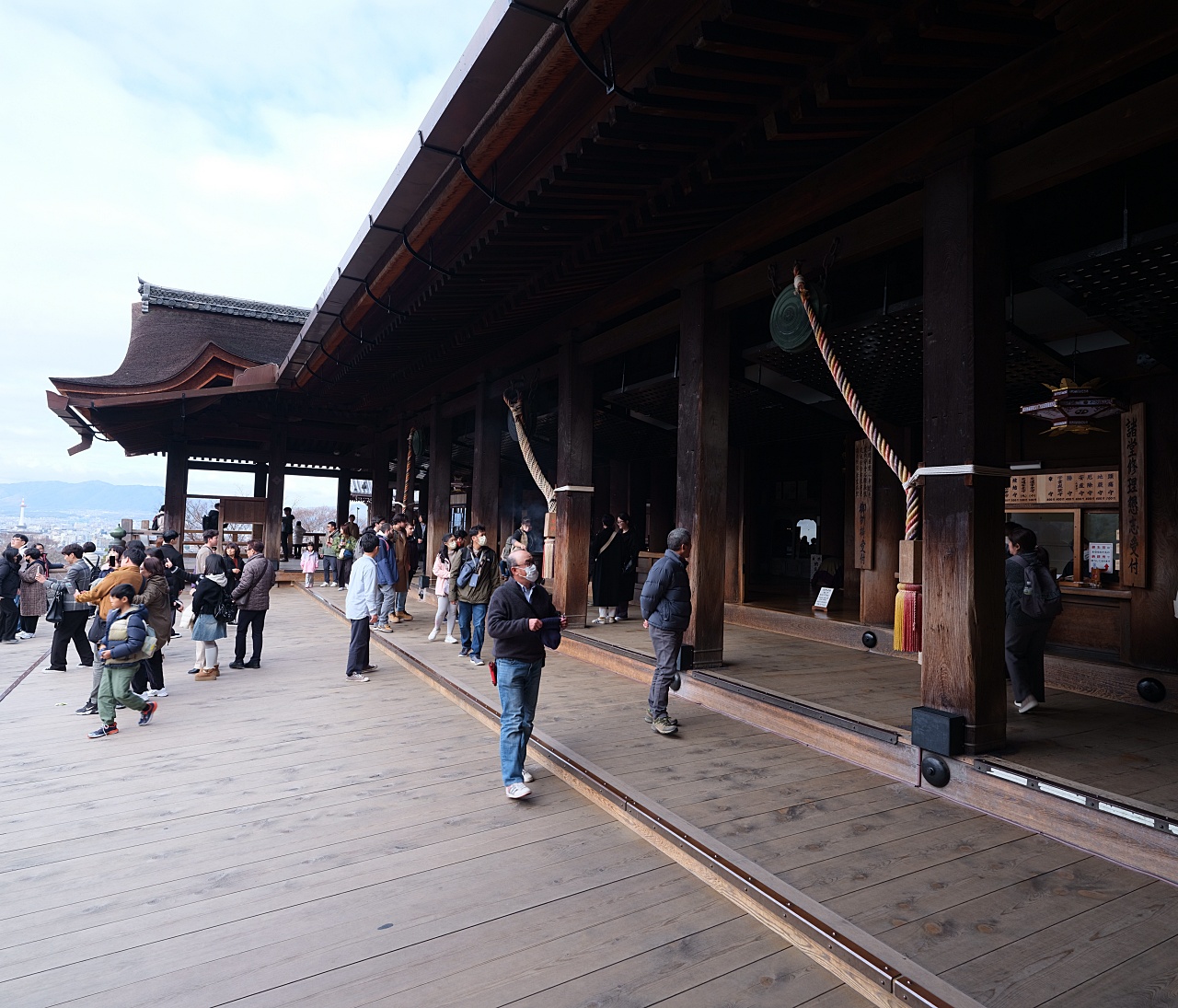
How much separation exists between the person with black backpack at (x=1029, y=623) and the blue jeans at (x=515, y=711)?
3.40 meters

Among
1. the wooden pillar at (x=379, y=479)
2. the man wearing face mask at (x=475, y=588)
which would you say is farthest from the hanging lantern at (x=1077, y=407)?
the wooden pillar at (x=379, y=479)

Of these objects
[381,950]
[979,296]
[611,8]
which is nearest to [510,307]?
[611,8]

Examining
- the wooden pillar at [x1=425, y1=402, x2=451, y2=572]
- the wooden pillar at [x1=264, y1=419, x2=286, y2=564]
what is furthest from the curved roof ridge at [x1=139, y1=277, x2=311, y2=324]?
the wooden pillar at [x1=425, y1=402, x2=451, y2=572]

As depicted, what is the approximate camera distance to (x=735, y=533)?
10312 mm

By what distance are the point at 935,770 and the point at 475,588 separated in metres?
4.77

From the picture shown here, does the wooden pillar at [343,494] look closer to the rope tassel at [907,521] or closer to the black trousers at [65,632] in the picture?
the black trousers at [65,632]

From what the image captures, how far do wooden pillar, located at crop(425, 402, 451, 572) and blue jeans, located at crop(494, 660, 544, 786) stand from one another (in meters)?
8.34

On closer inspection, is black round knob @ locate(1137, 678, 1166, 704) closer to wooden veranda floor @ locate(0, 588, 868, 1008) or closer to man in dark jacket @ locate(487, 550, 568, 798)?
wooden veranda floor @ locate(0, 588, 868, 1008)

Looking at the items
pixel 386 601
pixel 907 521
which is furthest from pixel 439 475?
pixel 907 521

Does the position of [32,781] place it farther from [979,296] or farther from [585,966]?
[979,296]

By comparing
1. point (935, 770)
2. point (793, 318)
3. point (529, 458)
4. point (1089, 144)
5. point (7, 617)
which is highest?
point (1089, 144)

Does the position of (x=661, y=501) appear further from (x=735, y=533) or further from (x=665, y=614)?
(x=665, y=614)

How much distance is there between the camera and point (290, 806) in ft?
11.8

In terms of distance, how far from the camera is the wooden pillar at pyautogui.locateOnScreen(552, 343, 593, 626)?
775cm
